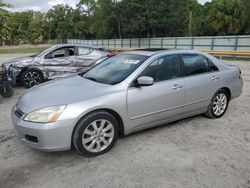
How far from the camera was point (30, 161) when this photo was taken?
133 inches

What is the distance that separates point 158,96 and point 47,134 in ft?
5.93

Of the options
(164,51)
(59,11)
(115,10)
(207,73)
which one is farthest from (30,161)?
(59,11)

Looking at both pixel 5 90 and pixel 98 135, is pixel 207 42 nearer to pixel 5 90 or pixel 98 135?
pixel 5 90

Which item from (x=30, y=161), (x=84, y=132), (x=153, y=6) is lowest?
(x=30, y=161)

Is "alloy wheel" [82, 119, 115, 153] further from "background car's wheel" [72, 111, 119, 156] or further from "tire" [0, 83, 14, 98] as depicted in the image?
"tire" [0, 83, 14, 98]

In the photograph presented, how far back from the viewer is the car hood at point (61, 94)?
330 centimetres

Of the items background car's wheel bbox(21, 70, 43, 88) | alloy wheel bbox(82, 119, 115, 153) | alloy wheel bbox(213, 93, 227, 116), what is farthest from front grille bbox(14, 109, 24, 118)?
background car's wheel bbox(21, 70, 43, 88)

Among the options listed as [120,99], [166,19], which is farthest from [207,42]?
[120,99]

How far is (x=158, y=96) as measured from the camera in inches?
154

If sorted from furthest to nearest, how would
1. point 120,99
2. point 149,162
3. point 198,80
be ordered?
point 198,80, point 120,99, point 149,162

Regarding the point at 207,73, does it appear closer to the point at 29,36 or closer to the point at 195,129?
the point at 195,129

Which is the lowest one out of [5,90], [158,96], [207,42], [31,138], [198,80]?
[5,90]

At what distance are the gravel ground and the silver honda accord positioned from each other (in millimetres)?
262

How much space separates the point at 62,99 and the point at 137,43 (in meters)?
28.0
